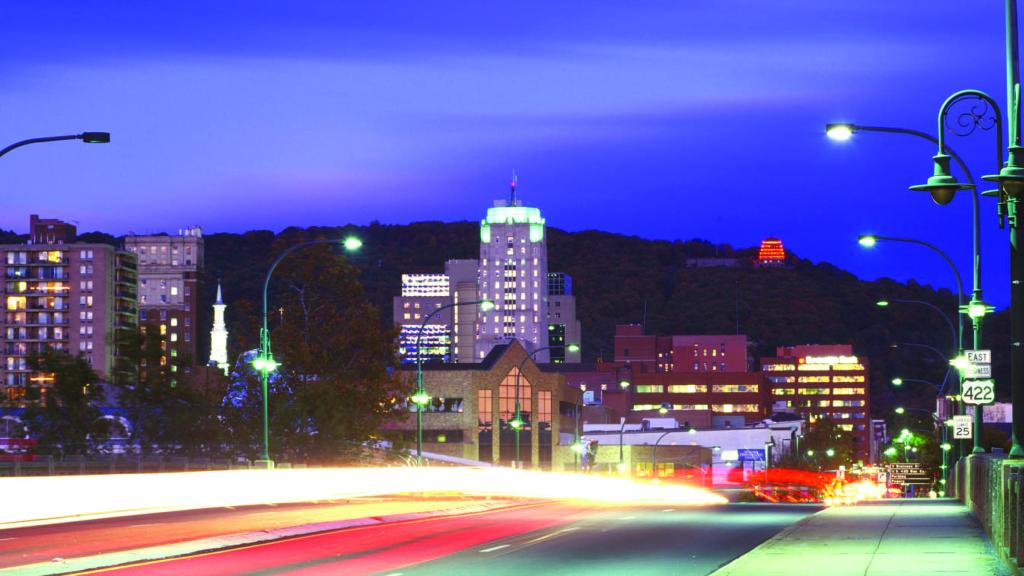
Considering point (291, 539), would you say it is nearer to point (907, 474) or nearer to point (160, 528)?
point (160, 528)

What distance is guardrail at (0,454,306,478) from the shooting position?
207 ft

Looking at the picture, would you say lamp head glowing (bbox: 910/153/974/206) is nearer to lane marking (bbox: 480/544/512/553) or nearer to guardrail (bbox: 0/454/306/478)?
lane marking (bbox: 480/544/512/553)

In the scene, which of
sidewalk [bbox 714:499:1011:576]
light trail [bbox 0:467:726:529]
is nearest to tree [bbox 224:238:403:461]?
light trail [bbox 0:467:726:529]

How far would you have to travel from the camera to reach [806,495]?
10781cm

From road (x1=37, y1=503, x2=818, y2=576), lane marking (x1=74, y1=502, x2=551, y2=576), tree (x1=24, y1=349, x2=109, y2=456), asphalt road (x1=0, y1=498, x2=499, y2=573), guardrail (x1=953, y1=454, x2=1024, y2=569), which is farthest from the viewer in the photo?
tree (x1=24, y1=349, x2=109, y2=456)

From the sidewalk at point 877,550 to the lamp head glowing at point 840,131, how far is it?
7862mm

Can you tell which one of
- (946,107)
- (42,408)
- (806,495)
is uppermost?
(946,107)

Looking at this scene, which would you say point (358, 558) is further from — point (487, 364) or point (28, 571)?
point (487, 364)

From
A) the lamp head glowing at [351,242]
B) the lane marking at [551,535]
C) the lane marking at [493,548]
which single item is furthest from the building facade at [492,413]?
the lane marking at [493,548]

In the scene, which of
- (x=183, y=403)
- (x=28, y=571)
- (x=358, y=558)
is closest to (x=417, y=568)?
(x=358, y=558)

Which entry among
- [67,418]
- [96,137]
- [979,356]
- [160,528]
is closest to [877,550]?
[979,356]

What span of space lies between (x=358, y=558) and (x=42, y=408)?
60.6 m

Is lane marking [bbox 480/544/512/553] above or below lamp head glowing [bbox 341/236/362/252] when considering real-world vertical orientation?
below

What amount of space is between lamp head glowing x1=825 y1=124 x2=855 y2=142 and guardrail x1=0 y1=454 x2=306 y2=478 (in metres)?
35.3
